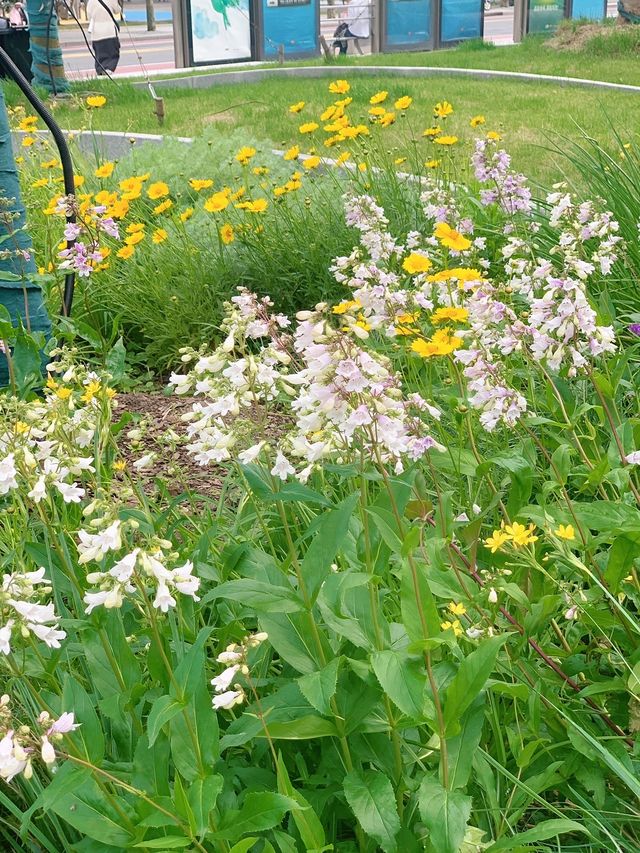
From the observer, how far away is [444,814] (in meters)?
1.53

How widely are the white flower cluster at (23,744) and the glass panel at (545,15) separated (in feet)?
60.5

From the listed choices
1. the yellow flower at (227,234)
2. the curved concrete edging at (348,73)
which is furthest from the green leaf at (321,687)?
the curved concrete edging at (348,73)

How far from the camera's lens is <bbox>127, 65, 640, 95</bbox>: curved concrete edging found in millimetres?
11414

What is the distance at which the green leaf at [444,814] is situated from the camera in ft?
4.89

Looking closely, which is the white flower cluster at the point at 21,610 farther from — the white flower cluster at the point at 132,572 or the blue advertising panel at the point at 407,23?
the blue advertising panel at the point at 407,23

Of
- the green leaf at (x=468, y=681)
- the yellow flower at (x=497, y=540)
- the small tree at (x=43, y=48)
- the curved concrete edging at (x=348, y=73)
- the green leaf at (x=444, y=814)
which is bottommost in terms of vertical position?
the green leaf at (x=444, y=814)

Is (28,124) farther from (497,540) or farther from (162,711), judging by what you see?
(162,711)

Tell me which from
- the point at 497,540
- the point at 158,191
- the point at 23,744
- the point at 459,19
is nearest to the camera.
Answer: the point at 23,744

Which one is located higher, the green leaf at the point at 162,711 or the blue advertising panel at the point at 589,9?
the blue advertising panel at the point at 589,9

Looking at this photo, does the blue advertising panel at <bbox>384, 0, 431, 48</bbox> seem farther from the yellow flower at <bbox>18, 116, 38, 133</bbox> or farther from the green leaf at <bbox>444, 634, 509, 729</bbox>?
the green leaf at <bbox>444, 634, 509, 729</bbox>

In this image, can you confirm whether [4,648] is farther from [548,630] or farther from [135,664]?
[548,630]

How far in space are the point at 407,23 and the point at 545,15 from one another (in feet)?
9.01

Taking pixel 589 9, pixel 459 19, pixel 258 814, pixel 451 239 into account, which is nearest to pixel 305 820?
pixel 258 814

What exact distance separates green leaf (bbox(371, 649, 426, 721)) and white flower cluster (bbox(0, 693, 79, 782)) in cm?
50
